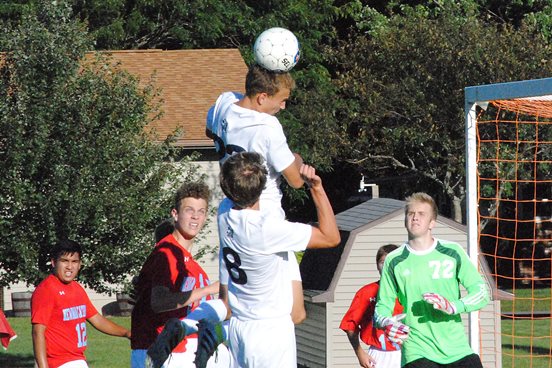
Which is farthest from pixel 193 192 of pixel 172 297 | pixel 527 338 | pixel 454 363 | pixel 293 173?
pixel 527 338

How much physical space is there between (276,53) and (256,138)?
559 mm

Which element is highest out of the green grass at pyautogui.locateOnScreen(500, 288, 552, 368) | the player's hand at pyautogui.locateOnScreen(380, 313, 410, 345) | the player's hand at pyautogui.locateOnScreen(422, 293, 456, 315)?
the player's hand at pyautogui.locateOnScreen(422, 293, 456, 315)

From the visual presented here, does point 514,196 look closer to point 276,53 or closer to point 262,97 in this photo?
point 276,53

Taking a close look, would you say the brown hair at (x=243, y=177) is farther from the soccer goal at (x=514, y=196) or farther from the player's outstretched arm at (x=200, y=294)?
the soccer goal at (x=514, y=196)

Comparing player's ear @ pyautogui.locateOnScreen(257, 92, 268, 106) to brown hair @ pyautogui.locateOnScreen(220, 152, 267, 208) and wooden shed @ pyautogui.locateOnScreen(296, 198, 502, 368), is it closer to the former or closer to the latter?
brown hair @ pyautogui.locateOnScreen(220, 152, 267, 208)

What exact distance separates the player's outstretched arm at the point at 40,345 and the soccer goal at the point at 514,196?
3617 mm

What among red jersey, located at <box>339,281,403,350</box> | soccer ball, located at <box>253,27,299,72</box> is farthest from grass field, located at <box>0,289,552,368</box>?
soccer ball, located at <box>253,27,299,72</box>

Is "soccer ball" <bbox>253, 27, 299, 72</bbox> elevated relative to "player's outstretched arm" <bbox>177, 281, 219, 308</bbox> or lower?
elevated

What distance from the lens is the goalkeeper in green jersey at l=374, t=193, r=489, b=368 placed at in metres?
7.94

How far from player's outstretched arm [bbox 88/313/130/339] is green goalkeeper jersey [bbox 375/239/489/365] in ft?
7.11

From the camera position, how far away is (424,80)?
30094 mm

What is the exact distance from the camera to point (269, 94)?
665 centimetres

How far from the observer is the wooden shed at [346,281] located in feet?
51.5

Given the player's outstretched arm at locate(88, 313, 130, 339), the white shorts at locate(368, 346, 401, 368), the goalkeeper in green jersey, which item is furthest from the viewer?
the white shorts at locate(368, 346, 401, 368)
